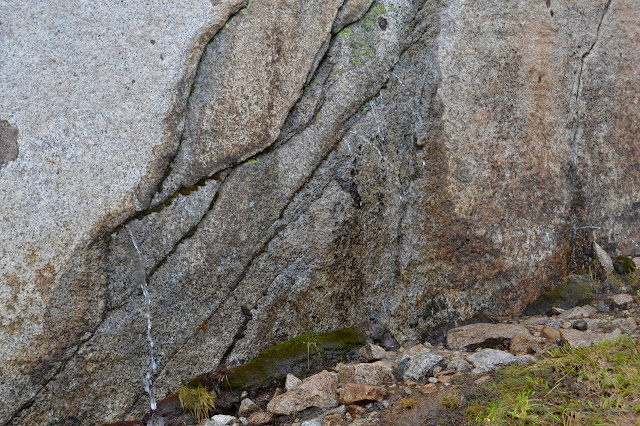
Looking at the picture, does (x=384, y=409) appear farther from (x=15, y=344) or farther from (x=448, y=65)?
(x=448, y=65)

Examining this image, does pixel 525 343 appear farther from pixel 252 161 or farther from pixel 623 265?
pixel 252 161

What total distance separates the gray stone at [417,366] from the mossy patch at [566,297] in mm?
1431

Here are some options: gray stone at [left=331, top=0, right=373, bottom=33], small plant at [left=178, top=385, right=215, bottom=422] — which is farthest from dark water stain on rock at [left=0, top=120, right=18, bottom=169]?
gray stone at [left=331, top=0, right=373, bottom=33]

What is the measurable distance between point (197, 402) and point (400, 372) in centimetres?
136

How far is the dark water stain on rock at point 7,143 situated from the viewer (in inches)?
122

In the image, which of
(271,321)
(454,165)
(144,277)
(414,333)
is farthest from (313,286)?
(454,165)

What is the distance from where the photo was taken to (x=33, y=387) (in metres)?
3.13

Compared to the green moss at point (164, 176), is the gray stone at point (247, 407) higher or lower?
lower

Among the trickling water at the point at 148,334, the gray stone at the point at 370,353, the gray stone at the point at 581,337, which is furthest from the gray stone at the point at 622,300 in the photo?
the trickling water at the point at 148,334

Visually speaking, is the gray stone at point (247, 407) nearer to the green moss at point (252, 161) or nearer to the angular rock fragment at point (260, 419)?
the angular rock fragment at point (260, 419)

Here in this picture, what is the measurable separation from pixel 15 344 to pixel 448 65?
3560 mm

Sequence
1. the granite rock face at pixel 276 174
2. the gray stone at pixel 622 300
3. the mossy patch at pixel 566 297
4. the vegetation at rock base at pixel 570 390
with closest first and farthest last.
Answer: the vegetation at rock base at pixel 570 390 < the granite rock face at pixel 276 174 < the gray stone at pixel 622 300 < the mossy patch at pixel 566 297

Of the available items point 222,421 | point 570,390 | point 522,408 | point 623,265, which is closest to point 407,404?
point 522,408

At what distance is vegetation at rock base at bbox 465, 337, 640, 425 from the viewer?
97.6 inches
